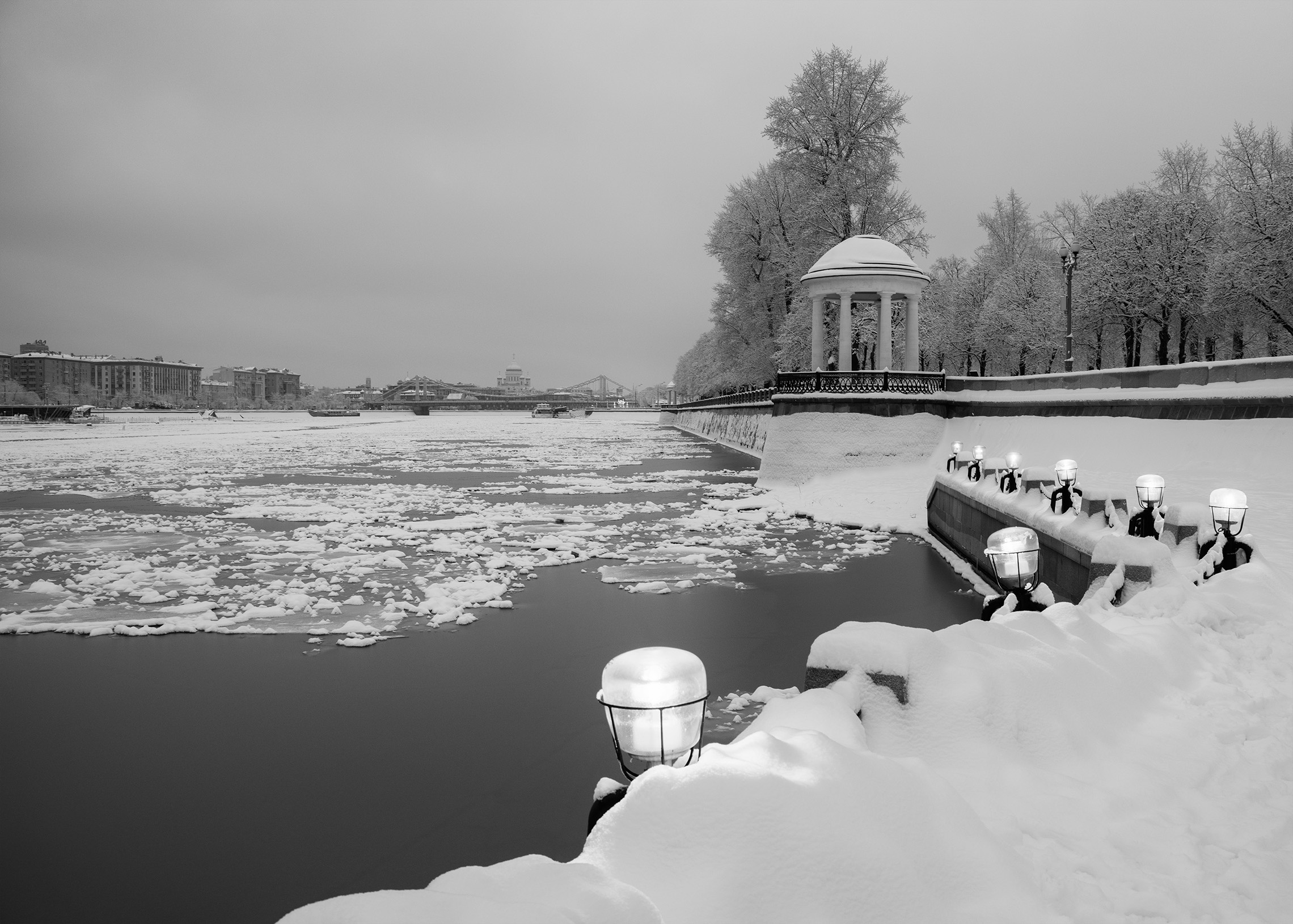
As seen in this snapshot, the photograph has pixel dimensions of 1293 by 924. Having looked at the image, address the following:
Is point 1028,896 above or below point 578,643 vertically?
above

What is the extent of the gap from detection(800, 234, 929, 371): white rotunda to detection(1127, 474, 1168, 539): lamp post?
18613mm

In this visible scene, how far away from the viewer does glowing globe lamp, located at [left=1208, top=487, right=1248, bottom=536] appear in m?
6.53

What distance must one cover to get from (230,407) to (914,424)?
182 meters

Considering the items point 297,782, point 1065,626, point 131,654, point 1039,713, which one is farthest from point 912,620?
point 131,654

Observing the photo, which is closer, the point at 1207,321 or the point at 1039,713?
the point at 1039,713

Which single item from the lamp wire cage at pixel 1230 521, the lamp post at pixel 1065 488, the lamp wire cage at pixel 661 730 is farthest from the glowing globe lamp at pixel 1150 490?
the lamp wire cage at pixel 661 730

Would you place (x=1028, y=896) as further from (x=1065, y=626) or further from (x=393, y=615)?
(x=393, y=615)

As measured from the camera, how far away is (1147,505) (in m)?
7.63

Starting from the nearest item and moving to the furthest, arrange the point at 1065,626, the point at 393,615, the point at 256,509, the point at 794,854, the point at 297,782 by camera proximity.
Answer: the point at 794,854, the point at 1065,626, the point at 297,782, the point at 393,615, the point at 256,509

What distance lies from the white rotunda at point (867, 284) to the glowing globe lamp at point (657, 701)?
23.8 metres

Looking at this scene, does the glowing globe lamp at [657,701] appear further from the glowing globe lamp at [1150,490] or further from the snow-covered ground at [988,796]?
the glowing globe lamp at [1150,490]

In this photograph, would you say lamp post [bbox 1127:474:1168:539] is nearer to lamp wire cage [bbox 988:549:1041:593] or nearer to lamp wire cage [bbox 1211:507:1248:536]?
lamp wire cage [bbox 1211:507:1248:536]

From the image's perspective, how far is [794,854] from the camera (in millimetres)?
2639

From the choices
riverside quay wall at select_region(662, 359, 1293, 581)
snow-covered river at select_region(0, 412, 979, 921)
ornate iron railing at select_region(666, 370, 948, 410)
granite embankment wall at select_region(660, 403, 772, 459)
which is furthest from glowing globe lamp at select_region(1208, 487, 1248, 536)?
granite embankment wall at select_region(660, 403, 772, 459)
